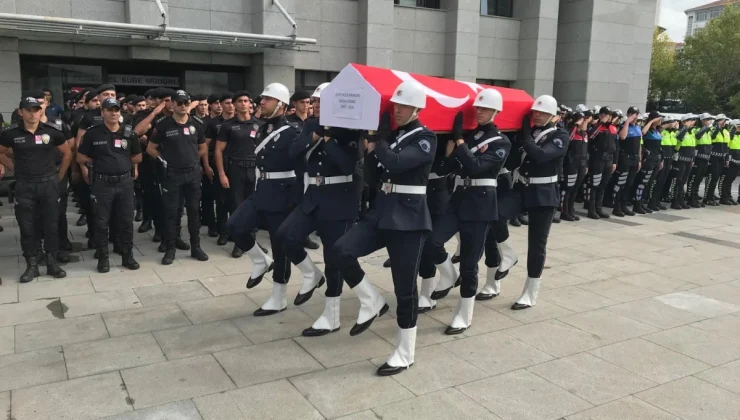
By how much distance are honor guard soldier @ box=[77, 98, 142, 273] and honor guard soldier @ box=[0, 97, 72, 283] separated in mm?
319

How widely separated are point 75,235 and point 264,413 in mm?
6262

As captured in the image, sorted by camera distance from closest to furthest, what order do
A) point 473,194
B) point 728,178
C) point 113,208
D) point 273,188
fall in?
point 473,194 < point 273,188 < point 113,208 < point 728,178

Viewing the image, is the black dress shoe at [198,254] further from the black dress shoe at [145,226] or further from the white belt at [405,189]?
the white belt at [405,189]

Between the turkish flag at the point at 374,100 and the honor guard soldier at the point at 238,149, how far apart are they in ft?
10.6

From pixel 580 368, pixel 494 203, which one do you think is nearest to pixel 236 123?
pixel 494 203

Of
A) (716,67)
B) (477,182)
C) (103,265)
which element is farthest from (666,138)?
(716,67)

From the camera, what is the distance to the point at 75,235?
28.4 ft

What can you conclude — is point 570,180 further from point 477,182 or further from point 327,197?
point 327,197

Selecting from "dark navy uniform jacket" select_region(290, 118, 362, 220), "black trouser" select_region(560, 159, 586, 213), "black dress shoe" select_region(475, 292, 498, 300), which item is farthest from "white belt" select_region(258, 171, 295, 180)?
"black trouser" select_region(560, 159, 586, 213)

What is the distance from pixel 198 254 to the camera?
7.43m

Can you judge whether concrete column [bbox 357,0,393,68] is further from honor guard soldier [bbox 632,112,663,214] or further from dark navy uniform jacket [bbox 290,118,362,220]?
dark navy uniform jacket [bbox 290,118,362,220]

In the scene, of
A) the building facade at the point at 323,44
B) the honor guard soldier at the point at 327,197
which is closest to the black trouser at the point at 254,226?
the honor guard soldier at the point at 327,197

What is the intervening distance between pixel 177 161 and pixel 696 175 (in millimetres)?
11400

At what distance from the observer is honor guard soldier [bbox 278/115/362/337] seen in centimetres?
464
